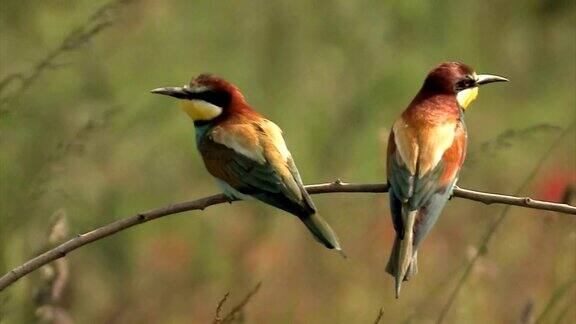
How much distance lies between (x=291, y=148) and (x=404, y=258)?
195 cm

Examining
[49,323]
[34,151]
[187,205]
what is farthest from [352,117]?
[187,205]

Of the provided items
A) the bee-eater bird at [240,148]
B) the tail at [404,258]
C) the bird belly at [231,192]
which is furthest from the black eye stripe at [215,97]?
the tail at [404,258]

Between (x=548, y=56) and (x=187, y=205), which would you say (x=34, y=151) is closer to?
(x=187, y=205)

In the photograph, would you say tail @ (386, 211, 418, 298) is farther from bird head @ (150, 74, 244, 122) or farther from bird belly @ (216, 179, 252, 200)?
bird head @ (150, 74, 244, 122)

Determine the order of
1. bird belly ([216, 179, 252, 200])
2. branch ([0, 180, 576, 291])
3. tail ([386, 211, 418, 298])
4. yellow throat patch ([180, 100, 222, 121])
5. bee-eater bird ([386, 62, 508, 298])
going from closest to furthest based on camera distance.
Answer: branch ([0, 180, 576, 291])
tail ([386, 211, 418, 298])
bee-eater bird ([386, 62, 508, 298])
bird belly ([216, 179, 252, 200])
yellow throat patch ([180, 100, 222, 121])

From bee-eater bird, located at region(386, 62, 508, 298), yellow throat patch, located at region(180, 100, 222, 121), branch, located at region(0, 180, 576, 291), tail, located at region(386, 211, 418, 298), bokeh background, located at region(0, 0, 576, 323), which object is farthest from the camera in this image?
bokeh background, located at region(0, 0, 576, 323)

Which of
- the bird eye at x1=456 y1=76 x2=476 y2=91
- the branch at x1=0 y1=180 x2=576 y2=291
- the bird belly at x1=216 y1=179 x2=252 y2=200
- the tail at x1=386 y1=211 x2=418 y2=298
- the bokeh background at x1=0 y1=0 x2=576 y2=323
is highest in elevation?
the branch at x1=0 y1=180 x2=576 y2=291

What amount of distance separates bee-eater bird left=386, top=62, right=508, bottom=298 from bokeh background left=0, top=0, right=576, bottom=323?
16cm

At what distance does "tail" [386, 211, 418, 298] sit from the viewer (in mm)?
2125

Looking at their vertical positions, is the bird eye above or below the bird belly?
above

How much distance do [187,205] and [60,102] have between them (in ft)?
6.69

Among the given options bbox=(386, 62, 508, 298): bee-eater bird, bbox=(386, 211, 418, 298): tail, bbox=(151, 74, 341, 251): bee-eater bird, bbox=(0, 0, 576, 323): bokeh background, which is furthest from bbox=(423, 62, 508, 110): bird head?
bbox=(386, 211, 418, 298): tail

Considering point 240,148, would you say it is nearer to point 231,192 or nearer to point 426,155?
point 231,192

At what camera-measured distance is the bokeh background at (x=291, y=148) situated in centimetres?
337
